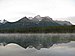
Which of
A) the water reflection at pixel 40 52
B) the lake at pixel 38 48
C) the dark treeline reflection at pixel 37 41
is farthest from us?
the dark treeline reflection at pixel 37 41

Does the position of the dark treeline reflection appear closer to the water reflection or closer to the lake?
the lake

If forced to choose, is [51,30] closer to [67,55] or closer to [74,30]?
[74,30]

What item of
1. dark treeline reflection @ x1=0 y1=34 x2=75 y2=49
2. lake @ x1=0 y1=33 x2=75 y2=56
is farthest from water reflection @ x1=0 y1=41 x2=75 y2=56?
dark treeline reflection @ x1=0 y1=34 x2=75 y2=49

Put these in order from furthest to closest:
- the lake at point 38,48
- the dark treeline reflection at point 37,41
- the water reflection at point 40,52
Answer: the dark treeline reflection at point 37,41, the lake at point 38,48, the water reflection at point 40,52

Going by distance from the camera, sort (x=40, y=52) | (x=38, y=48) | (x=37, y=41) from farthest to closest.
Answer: (x=37, y=41) < (x=38, y=48) < (x=40, y=52)

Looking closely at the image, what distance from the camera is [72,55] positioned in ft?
75.4

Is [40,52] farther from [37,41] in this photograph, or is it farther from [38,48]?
[37,41]

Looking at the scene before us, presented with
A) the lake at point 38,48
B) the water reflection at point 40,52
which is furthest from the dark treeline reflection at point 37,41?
the water reflection at point 40,52

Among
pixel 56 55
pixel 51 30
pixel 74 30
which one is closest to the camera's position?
pixel 56 55

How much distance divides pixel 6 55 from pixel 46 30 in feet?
470

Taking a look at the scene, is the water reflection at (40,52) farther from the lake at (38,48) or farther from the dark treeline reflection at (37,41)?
the dark treeline reflection at (37,41)

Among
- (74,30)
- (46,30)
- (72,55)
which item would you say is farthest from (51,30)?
(72,55)

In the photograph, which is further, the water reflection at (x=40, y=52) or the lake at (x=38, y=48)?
the lake at (x=38, y=48)

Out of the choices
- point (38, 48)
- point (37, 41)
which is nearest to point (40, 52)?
point (38, 48)
